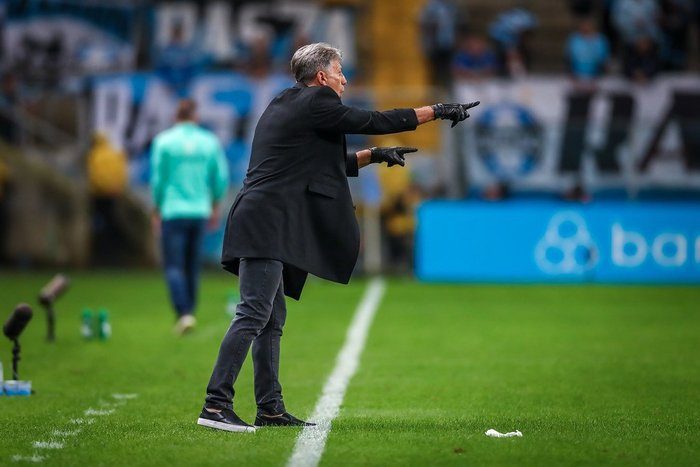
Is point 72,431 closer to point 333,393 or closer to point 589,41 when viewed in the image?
point 333,393

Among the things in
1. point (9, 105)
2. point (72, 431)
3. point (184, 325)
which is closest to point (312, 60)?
point (72, 431)

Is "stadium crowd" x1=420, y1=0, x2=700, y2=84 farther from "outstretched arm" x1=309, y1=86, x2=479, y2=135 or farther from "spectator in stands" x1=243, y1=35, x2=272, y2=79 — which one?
"outstretched arm" x1=309, y1=86, x2=479, y2=135

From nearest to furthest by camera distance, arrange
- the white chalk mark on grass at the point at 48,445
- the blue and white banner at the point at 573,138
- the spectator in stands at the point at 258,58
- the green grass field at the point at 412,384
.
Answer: the green grass field at the point at 412,384 → the white chalk mark on grass at the point at 48,445 → the blue and white banner at the point at 573,138 → the spectator in stands at the point at 258,58

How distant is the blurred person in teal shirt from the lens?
40.1ft

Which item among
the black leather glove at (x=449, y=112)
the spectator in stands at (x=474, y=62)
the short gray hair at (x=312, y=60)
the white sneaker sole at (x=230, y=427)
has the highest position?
the spectator in stands at (x=474, y=62)

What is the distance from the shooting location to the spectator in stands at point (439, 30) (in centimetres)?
2289

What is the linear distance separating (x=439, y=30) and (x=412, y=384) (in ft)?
49.2

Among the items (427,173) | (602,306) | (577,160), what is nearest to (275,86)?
(427,173)

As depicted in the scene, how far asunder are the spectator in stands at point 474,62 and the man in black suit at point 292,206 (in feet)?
49.8

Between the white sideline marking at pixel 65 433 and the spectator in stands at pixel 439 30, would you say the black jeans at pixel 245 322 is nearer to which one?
the white sideline marking at pixel 65 433

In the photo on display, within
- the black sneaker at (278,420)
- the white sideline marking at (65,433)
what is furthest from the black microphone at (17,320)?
the black sneaker at (278,420)

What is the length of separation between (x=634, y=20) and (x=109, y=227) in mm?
9579

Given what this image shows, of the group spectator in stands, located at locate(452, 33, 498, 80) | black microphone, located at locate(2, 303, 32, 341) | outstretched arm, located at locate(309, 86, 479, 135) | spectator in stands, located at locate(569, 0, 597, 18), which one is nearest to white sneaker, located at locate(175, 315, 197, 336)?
black microphone, located at locate(2, 303, 32, 341)

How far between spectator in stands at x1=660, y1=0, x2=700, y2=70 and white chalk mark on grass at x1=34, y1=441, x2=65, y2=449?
58.9 ft
